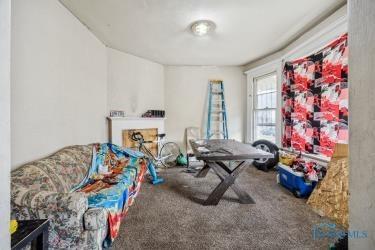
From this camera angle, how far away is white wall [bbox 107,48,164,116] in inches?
142

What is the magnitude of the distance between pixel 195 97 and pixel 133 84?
1611mm

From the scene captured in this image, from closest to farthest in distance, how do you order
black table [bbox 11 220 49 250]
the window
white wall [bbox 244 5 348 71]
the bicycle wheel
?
1. black table [bbox 11 220 49 250]
2. white wall [bbox 244 5 348 71]
3. the window
4. the bicycle wheel

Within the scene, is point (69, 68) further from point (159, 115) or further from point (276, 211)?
point (276, 211)

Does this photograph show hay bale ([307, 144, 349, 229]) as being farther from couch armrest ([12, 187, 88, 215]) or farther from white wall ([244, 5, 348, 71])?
couch armrest ([12, 187, 88, 215])

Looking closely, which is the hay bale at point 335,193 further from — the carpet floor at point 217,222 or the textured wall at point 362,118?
the textured wall at point 362,118

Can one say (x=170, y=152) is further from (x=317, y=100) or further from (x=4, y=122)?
(x=4, y=122)

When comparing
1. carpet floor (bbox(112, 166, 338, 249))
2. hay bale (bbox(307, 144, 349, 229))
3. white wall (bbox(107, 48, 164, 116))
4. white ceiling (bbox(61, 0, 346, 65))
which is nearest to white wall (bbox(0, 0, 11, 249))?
carpet floor (bbox(112, 166, 338, 249))

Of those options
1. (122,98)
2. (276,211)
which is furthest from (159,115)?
(276,211)

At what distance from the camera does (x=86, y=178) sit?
84.5 inches

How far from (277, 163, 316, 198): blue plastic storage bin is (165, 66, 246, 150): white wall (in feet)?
7.10

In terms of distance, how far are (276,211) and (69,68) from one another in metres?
3.16

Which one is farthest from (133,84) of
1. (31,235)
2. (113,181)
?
(31,235)

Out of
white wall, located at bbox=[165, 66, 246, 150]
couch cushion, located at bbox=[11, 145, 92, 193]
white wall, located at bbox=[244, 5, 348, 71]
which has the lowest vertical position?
couch cushion, located at bbox=[11, 145, 92, 193]

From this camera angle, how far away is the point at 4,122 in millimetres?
646
